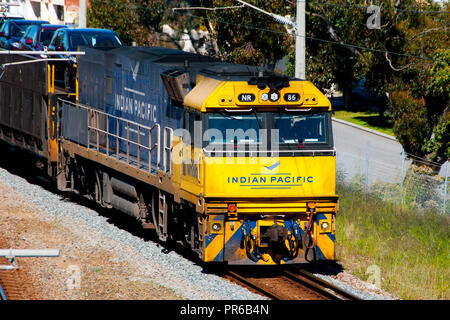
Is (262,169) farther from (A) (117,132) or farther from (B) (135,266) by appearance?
(A) (117,132)

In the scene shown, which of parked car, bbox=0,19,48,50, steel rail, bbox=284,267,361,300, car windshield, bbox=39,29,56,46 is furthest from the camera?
parked car, bbox=0,19,48,50

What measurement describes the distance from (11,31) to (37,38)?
161 inches

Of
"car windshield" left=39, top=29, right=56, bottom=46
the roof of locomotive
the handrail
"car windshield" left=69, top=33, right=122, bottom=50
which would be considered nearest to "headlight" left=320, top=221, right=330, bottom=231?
Answer: the roof of locomotive

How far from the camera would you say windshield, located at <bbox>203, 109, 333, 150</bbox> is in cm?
1402

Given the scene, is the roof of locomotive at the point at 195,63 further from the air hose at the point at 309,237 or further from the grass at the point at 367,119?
the grass at the point at 367,119

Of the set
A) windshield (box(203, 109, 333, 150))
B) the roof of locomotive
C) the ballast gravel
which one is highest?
the roof of locomotive

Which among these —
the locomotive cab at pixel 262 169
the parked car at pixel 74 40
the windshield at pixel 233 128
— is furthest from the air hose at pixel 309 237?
the parked car at pixel 74 40

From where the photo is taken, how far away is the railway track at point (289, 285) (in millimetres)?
13711

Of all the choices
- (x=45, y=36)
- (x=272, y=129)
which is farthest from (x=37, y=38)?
(x=272, y=129)

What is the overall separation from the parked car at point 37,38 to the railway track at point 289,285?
1588 cm

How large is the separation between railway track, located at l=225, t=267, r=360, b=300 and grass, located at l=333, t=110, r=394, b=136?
28662mm

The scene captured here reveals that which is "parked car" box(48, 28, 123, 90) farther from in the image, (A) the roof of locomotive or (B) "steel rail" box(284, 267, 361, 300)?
(B) "steel rail" box(284, 267, 361, 300)

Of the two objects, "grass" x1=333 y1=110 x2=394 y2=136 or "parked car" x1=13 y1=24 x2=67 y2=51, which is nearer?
"parked car" x1=13 y1=24 x2=67 y2=51

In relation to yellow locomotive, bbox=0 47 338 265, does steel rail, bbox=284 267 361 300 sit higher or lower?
lower
